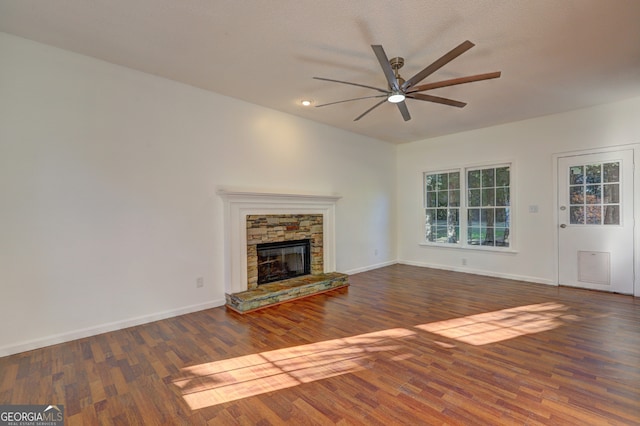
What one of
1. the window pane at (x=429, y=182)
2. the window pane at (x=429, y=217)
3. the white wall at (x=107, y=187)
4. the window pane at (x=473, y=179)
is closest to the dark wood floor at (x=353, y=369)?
the white wall at (x=107, y=187)

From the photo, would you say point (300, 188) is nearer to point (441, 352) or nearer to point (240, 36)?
point (240, 36)

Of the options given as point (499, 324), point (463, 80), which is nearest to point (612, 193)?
point (499, 324)

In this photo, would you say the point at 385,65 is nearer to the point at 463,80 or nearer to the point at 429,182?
the point at 463,80

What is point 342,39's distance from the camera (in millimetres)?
2621

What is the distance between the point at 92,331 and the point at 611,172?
7.05 metres

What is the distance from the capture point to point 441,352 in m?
2.53

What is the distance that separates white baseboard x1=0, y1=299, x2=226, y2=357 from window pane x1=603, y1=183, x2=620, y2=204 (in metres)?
5.96

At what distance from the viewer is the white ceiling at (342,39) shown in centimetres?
224

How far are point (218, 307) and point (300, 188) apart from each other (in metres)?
2.22

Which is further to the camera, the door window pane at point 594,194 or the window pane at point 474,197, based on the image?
the window pane at point 474,197

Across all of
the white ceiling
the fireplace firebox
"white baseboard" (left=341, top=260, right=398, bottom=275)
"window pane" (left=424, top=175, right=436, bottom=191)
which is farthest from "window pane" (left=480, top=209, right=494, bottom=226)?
the fireplace firebox

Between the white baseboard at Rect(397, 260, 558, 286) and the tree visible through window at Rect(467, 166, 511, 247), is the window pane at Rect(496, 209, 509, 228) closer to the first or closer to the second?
the tree visible through window at Rect(467, 166, 511, 247)

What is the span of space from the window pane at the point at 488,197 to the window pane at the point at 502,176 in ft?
0.59

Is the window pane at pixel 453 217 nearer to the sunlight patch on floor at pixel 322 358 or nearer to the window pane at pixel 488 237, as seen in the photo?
the window pane at pixel 488 237
